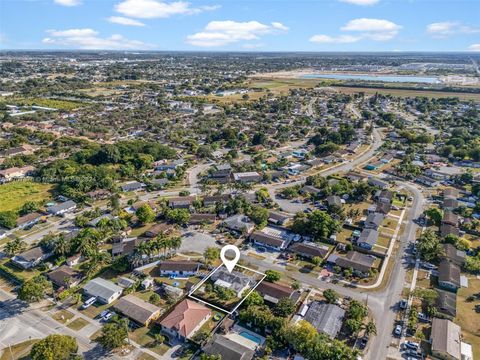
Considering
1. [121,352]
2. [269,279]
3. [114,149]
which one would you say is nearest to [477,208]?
[269,279]

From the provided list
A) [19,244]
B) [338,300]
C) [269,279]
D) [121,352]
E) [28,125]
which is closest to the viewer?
[121,352]

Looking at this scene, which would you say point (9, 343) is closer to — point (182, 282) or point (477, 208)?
point (182, 282)

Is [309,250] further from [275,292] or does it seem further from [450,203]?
[450,203]

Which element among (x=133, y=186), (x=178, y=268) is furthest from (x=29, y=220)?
(x=178, y=268)

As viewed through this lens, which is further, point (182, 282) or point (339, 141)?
point (339, 141)

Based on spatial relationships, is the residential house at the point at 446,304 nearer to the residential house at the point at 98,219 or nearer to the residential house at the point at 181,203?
the residential house at the point at 181,203

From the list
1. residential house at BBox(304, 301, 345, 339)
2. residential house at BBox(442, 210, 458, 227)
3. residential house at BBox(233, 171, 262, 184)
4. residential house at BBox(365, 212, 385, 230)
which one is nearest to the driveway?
residential house at BBox(304, 301, 345, 339)

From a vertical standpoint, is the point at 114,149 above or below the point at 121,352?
above

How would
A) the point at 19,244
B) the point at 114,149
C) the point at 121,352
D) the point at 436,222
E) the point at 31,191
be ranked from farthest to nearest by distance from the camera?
the point at 114,149, the point at 31,191, the point at 436,222, the point at 19,244, the point at 121,352
